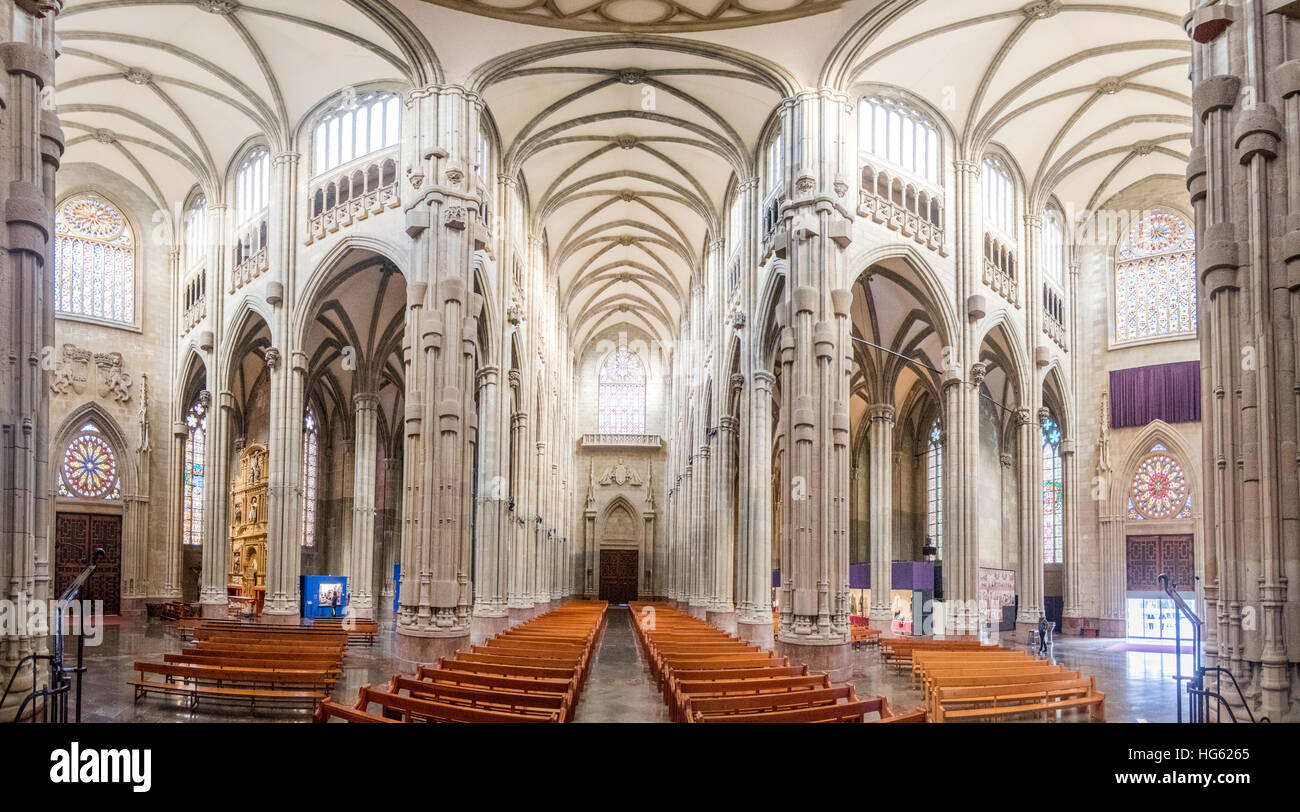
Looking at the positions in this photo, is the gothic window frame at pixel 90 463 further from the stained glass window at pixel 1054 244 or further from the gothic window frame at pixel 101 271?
the stained glass window at pixel 1054 244

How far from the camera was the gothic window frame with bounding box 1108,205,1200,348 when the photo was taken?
1421 inches

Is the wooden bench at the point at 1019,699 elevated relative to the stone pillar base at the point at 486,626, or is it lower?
elevated

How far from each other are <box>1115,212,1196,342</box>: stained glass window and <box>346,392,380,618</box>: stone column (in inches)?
1109

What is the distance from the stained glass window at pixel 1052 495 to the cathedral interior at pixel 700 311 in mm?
301

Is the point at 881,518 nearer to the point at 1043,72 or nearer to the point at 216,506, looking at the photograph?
the point at 1043,72

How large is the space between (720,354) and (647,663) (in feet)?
48.6

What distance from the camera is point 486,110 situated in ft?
93.0

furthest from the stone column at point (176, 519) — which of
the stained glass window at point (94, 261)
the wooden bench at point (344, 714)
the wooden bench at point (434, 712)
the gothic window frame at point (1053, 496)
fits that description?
the gothic window frame at point (1053, 496)

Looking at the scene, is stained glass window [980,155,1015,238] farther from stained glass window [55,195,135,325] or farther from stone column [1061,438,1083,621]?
stained glass window [55,195,135,325]

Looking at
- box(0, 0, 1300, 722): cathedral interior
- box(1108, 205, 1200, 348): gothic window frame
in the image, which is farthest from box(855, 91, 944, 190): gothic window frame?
box(1108, 205, 1200, 348): gothic window frame

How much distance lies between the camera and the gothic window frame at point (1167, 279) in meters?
36.1

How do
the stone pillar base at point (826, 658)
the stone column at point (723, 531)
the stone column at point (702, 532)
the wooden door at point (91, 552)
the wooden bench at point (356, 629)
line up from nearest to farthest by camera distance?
the stone pillar base at point (826, 658) → the wooden bench at point (356, 629) → the wooden door at point (91, 552) → the stone column at point (723, 531) → the stone column at point (702, 532)
